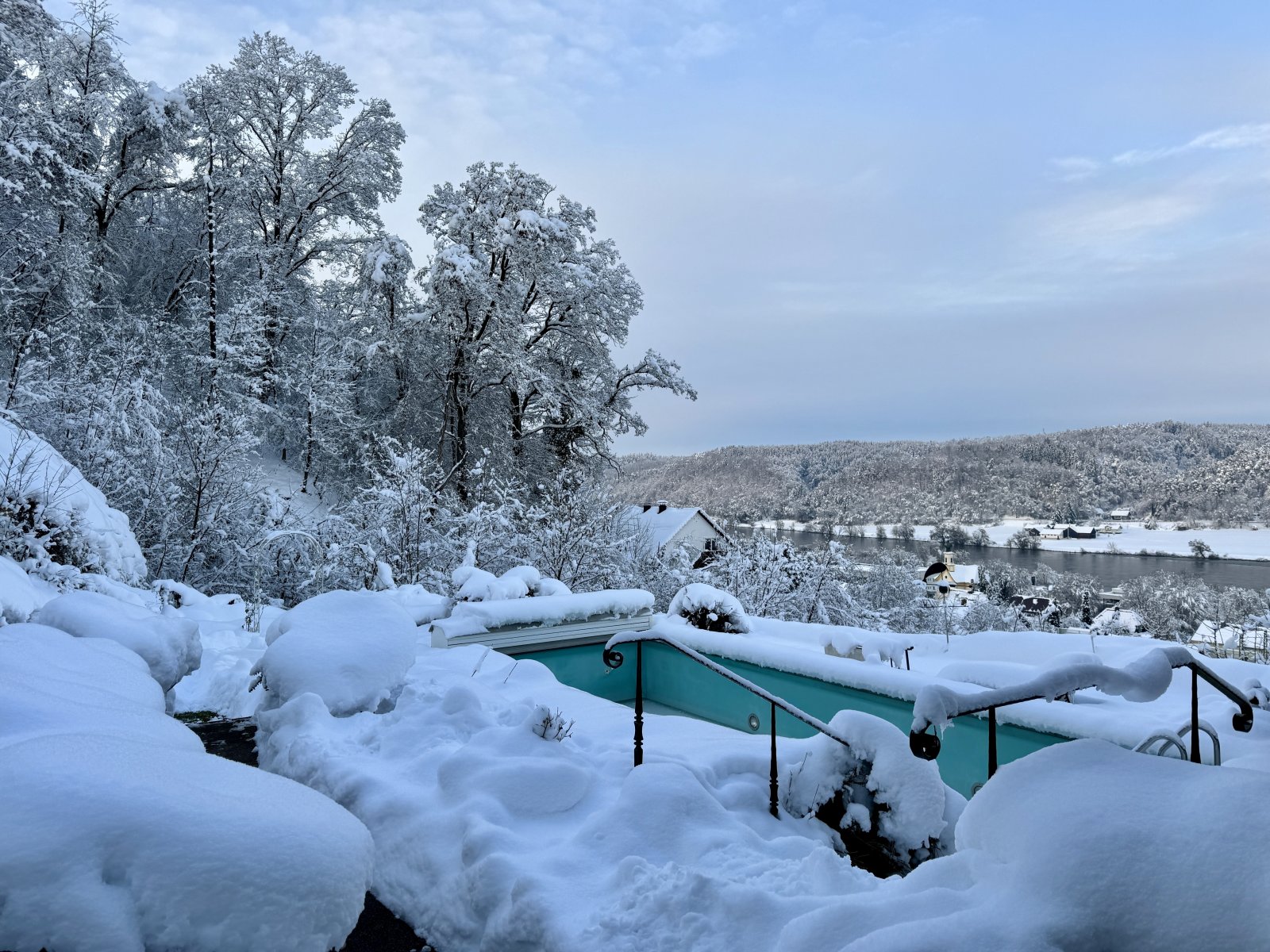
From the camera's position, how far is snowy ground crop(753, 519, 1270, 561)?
2584 cm

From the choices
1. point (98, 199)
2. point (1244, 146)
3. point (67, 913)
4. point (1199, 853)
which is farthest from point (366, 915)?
point (98, 199)

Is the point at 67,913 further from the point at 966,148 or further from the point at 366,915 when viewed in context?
the point at 966,148

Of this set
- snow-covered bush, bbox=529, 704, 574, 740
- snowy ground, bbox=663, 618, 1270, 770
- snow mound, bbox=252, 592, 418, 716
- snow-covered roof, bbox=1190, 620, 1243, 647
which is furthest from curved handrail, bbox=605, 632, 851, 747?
snow-covered roof, bbox=1190, 620, 1243, 647

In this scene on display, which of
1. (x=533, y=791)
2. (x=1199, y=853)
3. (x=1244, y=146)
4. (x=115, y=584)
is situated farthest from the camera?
(x=1244, y=146)

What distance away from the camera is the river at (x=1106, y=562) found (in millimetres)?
25016

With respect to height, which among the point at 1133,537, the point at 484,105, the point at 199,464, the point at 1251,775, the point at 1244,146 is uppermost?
the point at 484,105

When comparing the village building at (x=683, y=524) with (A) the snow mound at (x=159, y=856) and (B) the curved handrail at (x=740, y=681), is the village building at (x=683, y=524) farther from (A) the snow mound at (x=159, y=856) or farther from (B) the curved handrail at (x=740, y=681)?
(A) the snow mound at (x=159, y=856)

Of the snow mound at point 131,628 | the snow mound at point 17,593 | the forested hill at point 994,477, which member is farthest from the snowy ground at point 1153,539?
the snow mound at point 131,628

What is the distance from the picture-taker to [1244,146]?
10.0 meters

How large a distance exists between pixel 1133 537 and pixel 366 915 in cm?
3161

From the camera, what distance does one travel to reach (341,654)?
4.93 meters

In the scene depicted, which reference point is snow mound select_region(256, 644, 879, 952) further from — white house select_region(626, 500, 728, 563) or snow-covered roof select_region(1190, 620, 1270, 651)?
white house select_region(626, 500, 728, 563)

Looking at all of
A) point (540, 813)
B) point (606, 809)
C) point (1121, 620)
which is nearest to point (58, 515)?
point (540, 813)

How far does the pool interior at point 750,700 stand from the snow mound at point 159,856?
2.49 metres
